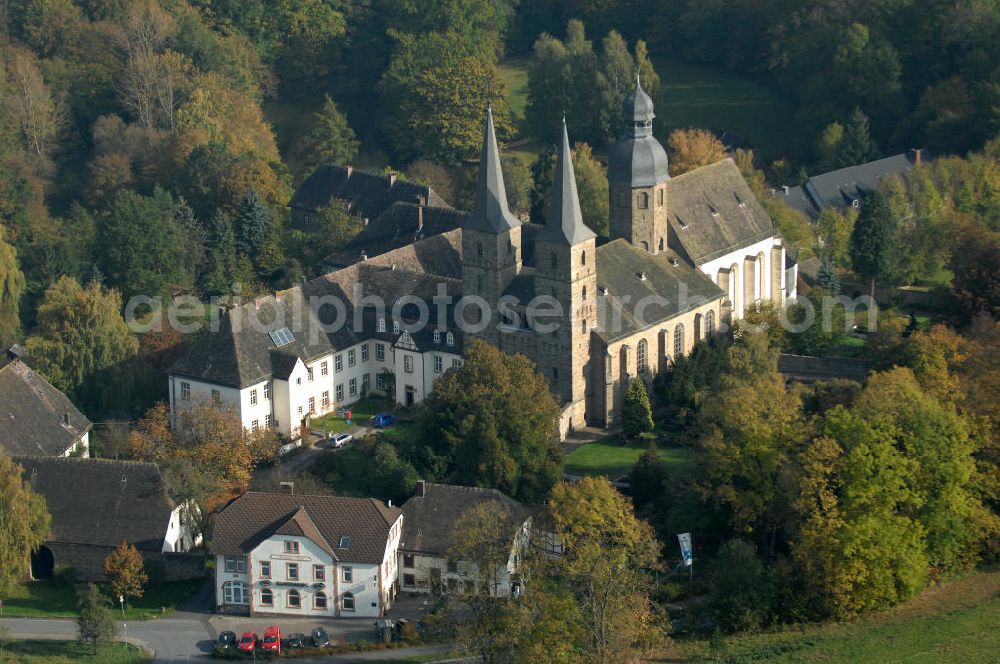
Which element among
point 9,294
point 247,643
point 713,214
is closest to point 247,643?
point 247,643

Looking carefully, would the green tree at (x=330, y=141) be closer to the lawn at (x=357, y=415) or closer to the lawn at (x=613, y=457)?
the lawn at (x=357, y=415)

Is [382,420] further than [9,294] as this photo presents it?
No

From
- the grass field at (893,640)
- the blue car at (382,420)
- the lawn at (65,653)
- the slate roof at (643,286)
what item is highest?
the slate roof at (643,286)

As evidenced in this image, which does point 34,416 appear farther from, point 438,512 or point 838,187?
point 838,187

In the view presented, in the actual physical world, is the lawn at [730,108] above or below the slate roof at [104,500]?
above

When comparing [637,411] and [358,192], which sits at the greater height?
[358,192]

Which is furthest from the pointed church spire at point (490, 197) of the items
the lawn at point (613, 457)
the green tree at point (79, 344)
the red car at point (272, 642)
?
the red car at point (272, 642)
